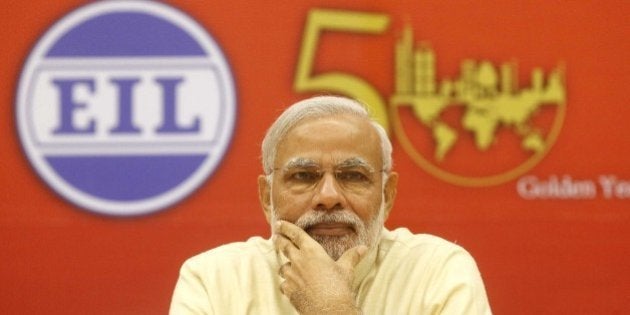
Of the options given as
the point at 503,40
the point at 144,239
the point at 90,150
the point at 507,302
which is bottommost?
the point at 507,302

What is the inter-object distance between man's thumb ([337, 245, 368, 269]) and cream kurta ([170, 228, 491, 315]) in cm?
14

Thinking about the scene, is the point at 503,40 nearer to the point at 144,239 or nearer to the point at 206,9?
the point at 206,9

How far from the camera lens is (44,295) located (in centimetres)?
301

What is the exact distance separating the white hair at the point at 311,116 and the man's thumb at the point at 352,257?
197 mm

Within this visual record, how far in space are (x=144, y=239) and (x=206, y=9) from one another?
66cm

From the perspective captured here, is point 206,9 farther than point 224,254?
Yes

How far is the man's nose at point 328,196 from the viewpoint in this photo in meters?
1.98

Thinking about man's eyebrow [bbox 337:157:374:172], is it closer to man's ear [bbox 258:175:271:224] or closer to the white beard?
the white beard

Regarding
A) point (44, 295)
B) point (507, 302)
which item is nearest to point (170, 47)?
point (44, 295)

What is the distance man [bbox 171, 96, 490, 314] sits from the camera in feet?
6.46

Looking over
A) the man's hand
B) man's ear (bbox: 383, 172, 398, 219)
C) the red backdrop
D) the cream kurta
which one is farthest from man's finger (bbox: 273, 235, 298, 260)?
the red backdrop

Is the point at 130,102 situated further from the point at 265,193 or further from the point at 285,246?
the point at 285,246

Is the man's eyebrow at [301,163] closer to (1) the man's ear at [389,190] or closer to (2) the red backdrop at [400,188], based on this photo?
(1) the man's ear at [389,190]

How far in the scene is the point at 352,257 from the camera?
1.96 m
